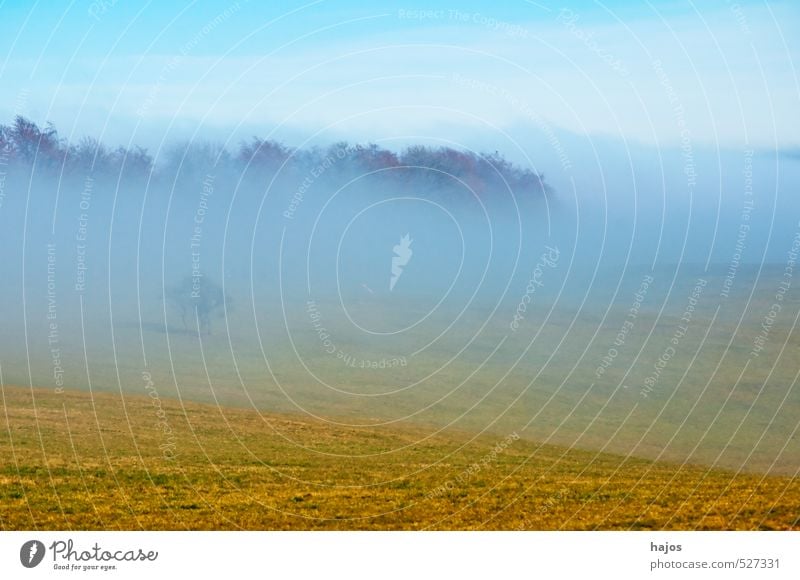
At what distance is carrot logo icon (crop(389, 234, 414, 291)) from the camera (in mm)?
59000

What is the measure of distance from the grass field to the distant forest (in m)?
15.5

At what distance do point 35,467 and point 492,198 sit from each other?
98.1 ft

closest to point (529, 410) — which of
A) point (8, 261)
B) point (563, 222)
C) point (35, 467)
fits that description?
point (563, 222)

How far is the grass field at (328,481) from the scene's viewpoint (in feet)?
A: 101

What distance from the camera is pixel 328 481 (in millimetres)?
35594

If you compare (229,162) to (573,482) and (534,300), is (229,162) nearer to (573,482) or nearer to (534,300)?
(534,300)

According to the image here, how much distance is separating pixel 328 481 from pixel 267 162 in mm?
33748

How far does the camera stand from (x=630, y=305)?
209 ft
